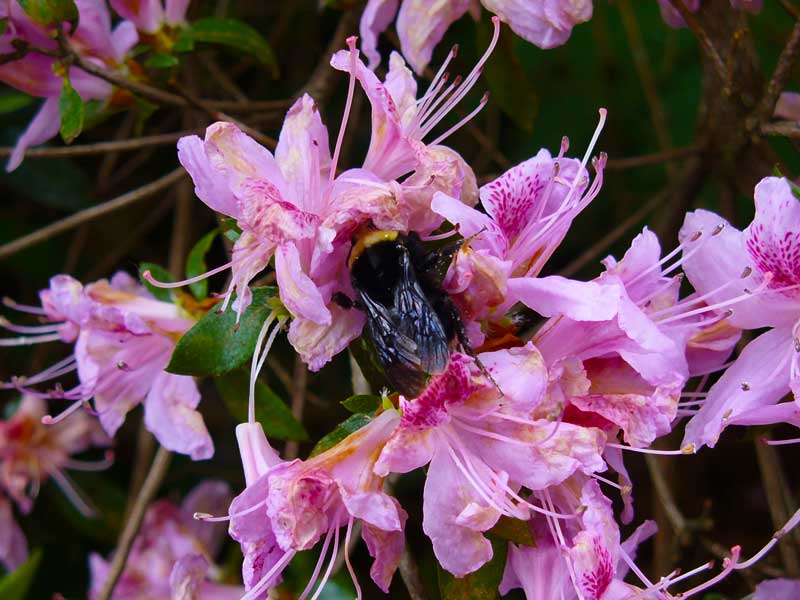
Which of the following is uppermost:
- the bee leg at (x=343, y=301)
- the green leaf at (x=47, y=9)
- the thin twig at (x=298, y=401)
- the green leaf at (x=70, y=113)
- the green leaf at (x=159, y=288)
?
the green leaf at (x=47, y=9)

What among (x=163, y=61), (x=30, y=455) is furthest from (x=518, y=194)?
(x=30, y=455)

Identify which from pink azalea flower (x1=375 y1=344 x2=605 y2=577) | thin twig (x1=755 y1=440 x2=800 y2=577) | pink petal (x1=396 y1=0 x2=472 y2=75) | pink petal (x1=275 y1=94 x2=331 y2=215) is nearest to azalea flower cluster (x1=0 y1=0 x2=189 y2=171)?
pink petal (x1=396 y1=0 x2=472 y2=75)

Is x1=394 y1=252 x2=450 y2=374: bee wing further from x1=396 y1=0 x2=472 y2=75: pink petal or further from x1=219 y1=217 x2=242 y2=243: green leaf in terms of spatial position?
x1=396 y1=0 x2=472 y2=75: pink petal

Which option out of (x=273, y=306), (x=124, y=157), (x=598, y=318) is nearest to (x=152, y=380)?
(x=273, y=306)

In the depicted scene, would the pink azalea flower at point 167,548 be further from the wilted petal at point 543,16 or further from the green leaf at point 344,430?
the wilted petal at point 543,16

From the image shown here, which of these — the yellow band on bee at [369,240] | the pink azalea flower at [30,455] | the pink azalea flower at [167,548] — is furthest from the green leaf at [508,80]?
the pink azalea flower at [30,455]

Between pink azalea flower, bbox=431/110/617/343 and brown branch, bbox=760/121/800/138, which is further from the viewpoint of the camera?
brown branch, bbox=760/121/800/138
